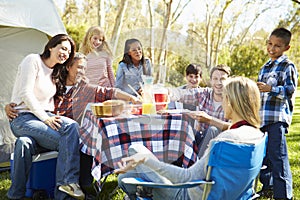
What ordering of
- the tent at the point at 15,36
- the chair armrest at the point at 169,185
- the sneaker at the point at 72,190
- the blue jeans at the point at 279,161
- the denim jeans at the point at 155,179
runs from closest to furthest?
the chair armrest at the point at 169,185 < the denim jeans at the point at 155,179 < the sneaker at the point at 72,190 < the blue jeans at the point at 279,161 < the tent at the point at 15,36

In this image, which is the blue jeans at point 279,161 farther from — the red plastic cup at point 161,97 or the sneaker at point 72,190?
the sneaker at point 72,190

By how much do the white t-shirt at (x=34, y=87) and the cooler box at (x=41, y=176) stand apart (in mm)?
355

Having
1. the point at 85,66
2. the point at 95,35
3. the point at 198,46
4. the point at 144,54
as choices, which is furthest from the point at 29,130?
the point at 198,46

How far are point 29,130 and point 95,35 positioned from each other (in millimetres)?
1047

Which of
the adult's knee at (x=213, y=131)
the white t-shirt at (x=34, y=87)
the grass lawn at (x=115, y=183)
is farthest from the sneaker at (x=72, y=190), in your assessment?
the adult's knee at (x=213, y=131)

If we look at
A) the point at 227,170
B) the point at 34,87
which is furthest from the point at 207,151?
the point at 34,87

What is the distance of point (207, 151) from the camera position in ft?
6.70

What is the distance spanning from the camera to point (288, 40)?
3168 millimetres

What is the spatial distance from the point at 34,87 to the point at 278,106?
69.3 inches

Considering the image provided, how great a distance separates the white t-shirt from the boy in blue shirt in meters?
1.56

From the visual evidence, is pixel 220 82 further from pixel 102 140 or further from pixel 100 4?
pixel 100 4

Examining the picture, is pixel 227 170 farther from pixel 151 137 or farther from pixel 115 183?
pixel 115 183

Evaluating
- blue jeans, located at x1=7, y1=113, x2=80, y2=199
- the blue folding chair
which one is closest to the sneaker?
blue jeans, located at x1=7, y1=113, x2=80, y2=199

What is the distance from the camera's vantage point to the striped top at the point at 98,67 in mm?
2459
